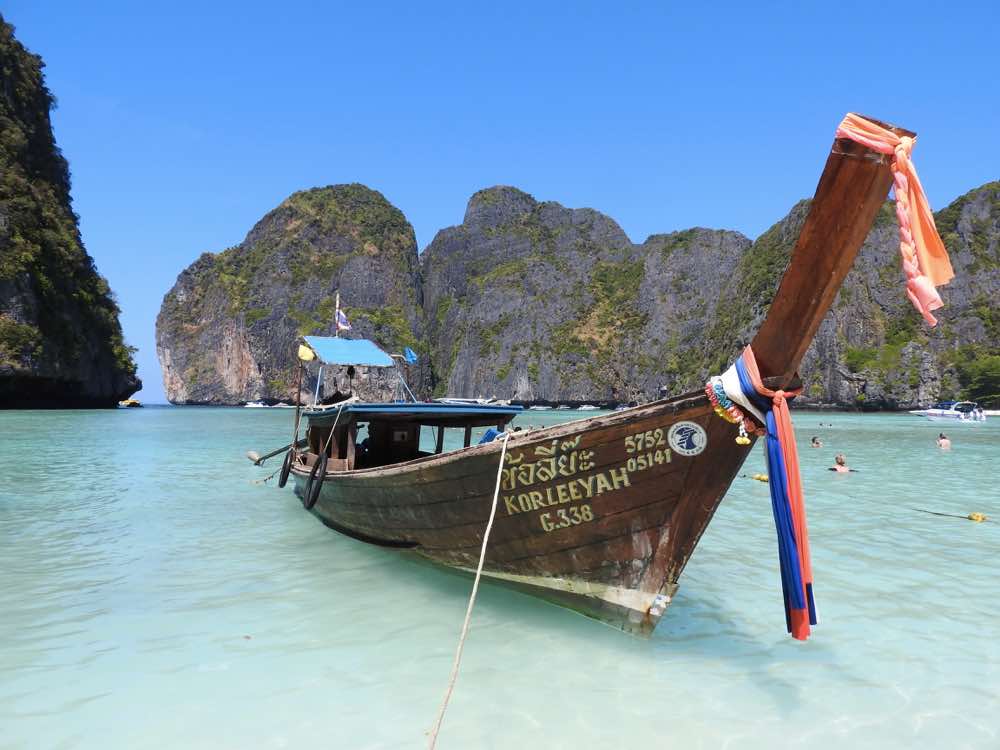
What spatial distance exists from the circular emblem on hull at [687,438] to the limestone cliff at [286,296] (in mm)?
98530

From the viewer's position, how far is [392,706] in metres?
3.98

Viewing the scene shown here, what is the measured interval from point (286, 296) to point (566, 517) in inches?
4610

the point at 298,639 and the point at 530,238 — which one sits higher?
the point at 530,238

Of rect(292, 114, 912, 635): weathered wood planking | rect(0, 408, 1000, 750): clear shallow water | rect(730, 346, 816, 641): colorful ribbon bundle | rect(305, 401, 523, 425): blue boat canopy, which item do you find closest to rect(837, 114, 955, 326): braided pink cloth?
rect(292, 114, 912, 635): weathered wood planking

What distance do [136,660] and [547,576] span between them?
3.09 m

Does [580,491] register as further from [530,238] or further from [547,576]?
[530,238]

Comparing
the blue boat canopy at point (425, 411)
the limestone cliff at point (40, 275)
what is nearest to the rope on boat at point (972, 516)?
the blue boat canopy at point (425, 411)

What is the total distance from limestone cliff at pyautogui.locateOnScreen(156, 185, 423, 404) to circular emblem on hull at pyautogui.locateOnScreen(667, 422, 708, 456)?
98.5m

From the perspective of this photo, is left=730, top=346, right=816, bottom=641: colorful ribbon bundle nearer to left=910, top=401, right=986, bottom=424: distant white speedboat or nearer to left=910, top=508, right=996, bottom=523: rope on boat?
left=910, top=508, right=996, bottom=523: rope on boat

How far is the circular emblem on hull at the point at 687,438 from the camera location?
14.3 ft

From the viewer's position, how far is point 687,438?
4.39 metres

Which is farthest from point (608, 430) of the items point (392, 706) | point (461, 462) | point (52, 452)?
point (52, 452)

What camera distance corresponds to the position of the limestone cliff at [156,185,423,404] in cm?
11269

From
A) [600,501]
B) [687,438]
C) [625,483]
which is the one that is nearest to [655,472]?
[625,483]
